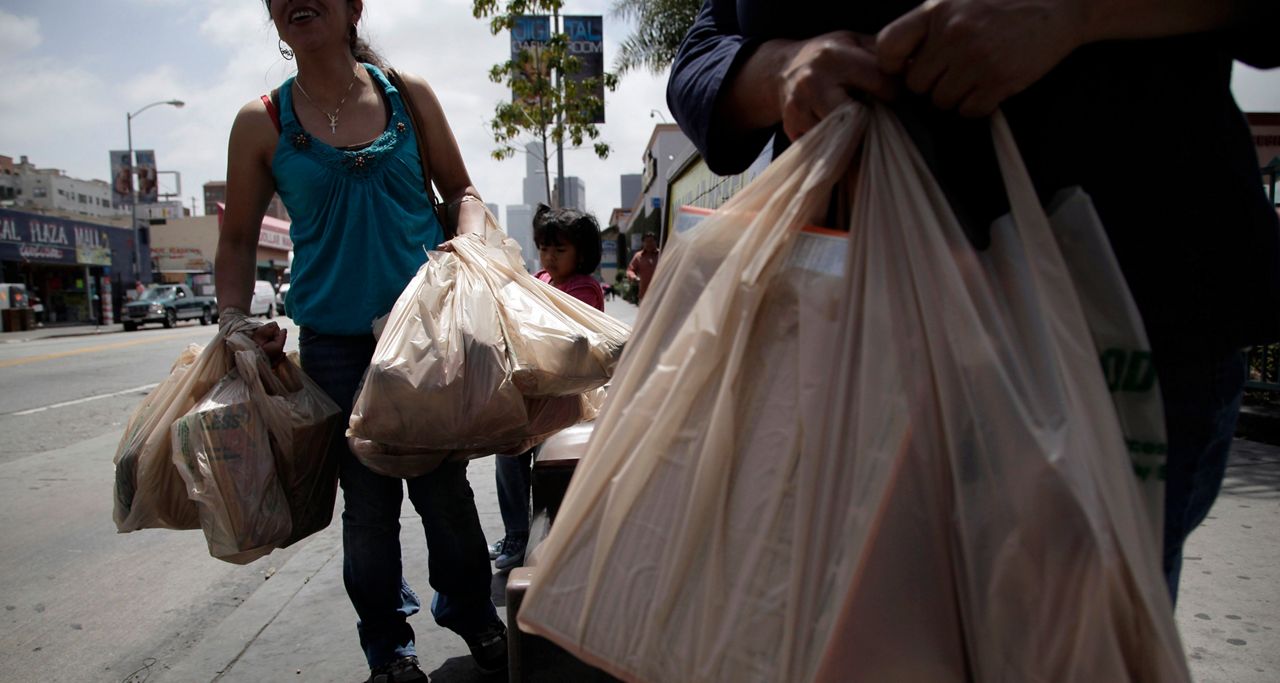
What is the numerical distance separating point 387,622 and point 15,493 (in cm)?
429

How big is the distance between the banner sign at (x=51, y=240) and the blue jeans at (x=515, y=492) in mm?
36224

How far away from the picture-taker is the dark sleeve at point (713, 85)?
3.53 ft

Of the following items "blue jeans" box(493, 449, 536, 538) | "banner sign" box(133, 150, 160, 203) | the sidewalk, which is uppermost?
"banner sign" box(133, 150, 160, 203)

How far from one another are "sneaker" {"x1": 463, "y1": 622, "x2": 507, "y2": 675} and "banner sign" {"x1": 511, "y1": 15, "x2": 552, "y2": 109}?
1261 centimetres

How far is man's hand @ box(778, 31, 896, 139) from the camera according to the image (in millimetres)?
863

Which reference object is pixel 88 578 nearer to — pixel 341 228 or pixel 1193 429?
pixel 341 228

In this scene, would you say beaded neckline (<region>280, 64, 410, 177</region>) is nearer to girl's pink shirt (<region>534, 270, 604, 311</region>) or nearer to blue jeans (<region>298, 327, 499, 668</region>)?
blue jeans (<region>298, 327, 499, 668</region>)

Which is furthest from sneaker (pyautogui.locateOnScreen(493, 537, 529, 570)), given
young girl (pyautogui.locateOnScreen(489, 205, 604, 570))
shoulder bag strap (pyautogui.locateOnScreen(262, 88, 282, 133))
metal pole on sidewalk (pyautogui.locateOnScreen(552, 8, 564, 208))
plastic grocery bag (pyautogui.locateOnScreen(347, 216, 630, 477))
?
metal pole on sidewalk (pyautogui.locateOnScreen(552, 8, 564, 208))

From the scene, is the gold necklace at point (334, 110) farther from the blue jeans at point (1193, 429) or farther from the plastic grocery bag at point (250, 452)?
the blue jeans at point (1193, 429)

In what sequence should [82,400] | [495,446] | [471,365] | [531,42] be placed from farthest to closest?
[531,42], [82,400], [495,446], [471,365]

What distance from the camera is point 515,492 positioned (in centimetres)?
331

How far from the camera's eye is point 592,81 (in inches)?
591

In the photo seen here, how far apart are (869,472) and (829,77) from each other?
43 centimetres

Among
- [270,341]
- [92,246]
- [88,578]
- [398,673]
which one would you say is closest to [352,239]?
[270,341]
